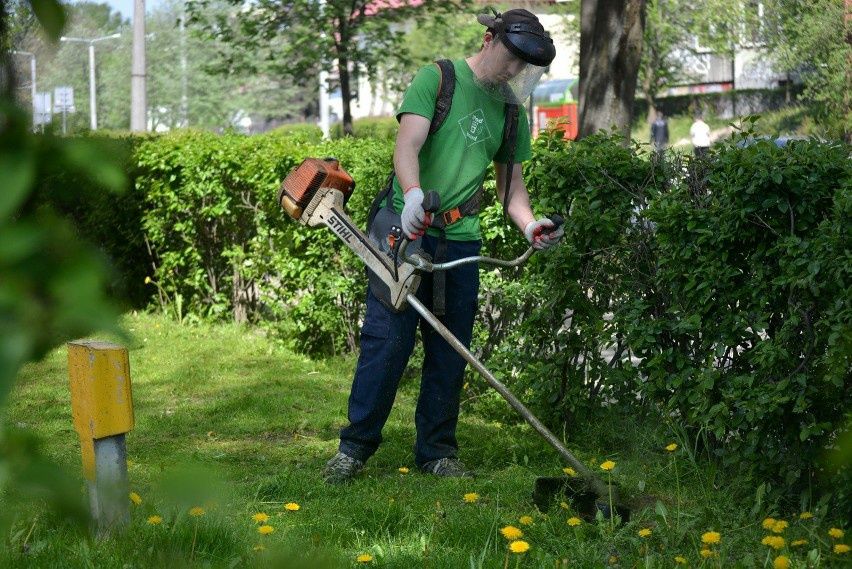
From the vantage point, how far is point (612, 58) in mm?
10891

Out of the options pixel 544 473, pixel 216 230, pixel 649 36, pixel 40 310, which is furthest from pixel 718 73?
pixel 40 310

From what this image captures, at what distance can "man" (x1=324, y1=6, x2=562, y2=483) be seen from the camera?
14.7ft

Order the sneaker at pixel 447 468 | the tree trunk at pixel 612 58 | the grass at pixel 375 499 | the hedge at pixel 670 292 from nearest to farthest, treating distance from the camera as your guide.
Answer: the grass at pixel 375 499 → the hedge at pixel 670 292 → the sneaker at pixel 447 468 → the tree trunk at pixel 612 58

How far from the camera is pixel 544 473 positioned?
16.3ft

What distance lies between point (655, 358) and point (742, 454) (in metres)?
0.59

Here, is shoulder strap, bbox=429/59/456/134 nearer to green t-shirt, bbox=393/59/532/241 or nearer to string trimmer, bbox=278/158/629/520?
green t-shirt, bbox=393/59/532/241

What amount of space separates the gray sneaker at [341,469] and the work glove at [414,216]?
42.8 inches

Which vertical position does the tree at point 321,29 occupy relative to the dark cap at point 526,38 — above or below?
above

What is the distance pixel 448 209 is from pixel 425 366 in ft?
2.36

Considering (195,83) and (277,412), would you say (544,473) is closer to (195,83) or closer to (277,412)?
(277,412)

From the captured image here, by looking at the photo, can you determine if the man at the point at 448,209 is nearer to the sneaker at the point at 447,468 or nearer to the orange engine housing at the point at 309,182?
the sneaker at the point at 447,468

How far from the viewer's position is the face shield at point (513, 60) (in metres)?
4.41

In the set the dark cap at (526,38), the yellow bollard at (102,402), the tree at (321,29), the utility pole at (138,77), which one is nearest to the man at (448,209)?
the dark cap at (526,38)

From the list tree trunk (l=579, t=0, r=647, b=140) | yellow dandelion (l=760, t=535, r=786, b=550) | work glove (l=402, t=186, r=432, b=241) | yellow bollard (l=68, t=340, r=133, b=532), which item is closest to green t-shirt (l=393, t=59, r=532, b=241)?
work glove (l=402, t=186, r=432, b=241)
